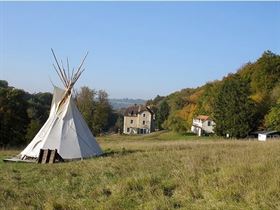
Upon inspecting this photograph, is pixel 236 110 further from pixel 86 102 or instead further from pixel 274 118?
pixel 86 102

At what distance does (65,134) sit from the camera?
20812 millimetres

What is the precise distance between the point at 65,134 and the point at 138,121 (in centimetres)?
10028

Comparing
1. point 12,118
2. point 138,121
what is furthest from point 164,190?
point 138,121

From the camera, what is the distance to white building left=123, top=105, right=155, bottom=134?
121 metres

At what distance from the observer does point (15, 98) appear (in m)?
53.0

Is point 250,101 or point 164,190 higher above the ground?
point 250,101

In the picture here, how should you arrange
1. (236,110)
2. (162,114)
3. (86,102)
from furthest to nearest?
(162,114), (86,102), (236,110)

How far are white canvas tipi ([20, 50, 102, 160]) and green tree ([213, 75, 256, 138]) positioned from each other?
4445cm

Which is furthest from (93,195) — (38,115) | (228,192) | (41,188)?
(38,115)

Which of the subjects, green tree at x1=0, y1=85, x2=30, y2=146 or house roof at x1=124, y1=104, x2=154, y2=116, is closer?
green tree at x1=0, y1=85, x2=30, y2=146

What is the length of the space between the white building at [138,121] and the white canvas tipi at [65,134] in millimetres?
98451

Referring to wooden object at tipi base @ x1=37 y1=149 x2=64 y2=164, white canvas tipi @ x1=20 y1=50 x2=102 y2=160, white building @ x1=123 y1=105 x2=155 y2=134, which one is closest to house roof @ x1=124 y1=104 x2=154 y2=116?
white building @ x1=123 y1=105 x2=155 y2=134

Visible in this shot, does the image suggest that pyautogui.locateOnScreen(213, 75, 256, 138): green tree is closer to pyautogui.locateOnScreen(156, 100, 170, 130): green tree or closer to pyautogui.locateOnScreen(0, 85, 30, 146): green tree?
pyautogui.locateOnScreen(0, 85, 30, 146): green tree

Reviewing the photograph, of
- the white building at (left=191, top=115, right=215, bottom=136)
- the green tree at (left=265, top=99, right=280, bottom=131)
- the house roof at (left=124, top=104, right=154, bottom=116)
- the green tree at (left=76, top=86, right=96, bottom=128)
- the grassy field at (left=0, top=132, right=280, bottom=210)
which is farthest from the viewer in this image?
the house roof at (left=124, top=104, right=154, bottom=116)
